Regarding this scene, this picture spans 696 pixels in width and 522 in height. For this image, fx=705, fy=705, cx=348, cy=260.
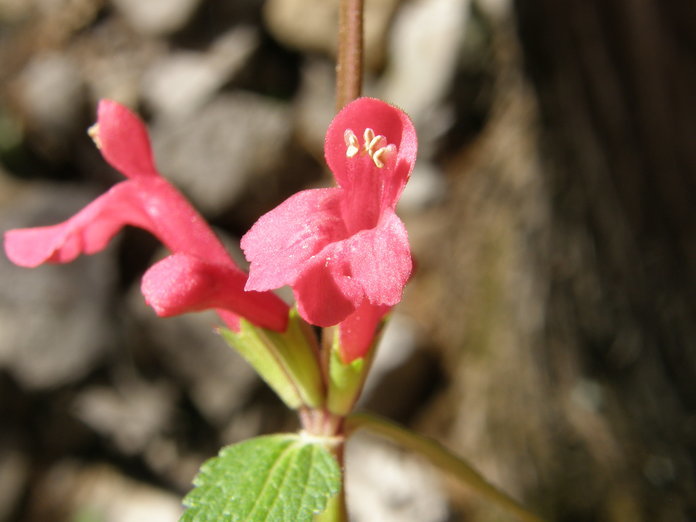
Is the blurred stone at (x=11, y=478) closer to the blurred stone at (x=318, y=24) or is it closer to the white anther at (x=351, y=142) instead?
the blurred stone at (x=318, y=24)

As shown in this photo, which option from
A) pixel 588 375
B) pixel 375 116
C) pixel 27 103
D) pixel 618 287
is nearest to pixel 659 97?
pixel 618 287

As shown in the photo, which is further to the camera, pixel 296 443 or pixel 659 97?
pixel 659 97

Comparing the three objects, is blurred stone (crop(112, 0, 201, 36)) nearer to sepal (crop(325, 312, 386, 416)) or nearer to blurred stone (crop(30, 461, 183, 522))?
blurred stone (crop(30, 461, 183, 522))

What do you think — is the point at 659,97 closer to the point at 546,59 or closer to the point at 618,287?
the point at 546,59

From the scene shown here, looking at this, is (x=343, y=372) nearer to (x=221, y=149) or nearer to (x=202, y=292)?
(x=202, y=292)

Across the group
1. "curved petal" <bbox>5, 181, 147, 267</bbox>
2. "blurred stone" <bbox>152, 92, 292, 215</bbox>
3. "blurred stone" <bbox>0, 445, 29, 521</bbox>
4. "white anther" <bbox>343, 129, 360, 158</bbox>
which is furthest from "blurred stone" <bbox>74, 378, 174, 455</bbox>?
"white anther" <bbox>343, 129, 360, 158</bbox>
